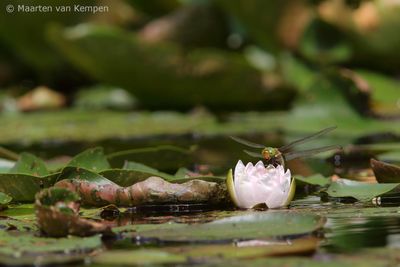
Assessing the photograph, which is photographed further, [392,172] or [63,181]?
[392,172]

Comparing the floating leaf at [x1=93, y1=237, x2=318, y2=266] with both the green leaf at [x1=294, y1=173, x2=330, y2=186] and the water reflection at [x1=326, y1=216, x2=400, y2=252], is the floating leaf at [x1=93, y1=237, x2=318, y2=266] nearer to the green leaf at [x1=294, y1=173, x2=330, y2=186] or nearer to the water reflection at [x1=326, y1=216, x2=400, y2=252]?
the water reflection at [x1=326, y1=216, x2=400, y2=252]

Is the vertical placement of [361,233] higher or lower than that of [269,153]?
lower

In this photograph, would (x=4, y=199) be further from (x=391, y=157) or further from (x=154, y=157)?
(x=391, y=157)

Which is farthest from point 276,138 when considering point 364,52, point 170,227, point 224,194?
point 170,227

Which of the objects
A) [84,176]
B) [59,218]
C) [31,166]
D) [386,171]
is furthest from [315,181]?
[59,218]

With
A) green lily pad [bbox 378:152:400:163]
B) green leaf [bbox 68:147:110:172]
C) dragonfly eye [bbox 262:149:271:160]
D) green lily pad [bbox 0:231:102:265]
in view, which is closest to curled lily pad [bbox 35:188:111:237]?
green lily pad [bbox 0:231:102:265]

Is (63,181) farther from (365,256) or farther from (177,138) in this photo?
(177,138)
